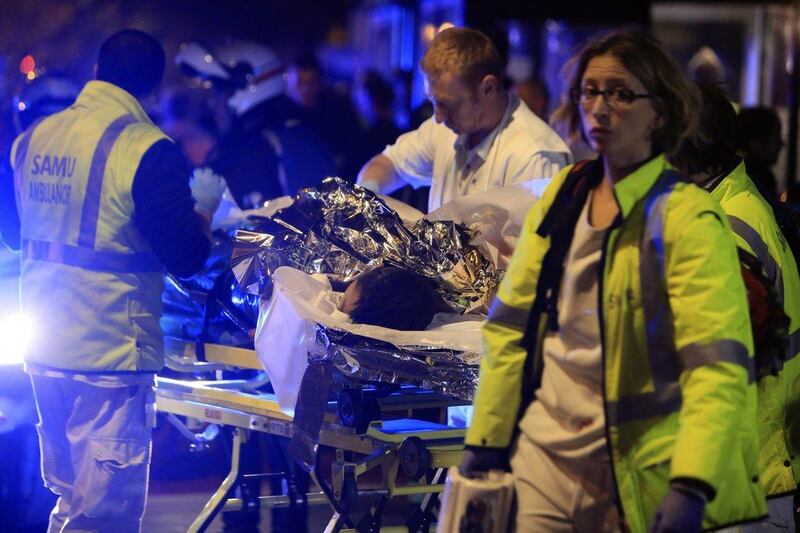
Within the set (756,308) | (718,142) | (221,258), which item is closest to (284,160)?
(221,258)

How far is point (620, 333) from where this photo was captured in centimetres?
282

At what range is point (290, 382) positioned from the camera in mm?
4328

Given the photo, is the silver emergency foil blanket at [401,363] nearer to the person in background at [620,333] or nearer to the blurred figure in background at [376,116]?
the person in background at [620,333]

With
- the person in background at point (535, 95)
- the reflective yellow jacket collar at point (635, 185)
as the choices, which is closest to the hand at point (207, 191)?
the reflective yellow jacket collar at point (635, 185)

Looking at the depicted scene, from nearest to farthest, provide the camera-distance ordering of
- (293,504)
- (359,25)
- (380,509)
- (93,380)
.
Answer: (93,380), (380,509), (293,504), (359,25)

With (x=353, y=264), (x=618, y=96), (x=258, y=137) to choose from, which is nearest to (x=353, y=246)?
(x=353, y=264)

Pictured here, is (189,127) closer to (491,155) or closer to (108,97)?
(491,155)

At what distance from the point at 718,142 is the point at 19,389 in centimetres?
314

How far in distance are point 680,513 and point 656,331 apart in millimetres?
440

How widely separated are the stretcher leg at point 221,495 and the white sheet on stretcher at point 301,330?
3.46 ft

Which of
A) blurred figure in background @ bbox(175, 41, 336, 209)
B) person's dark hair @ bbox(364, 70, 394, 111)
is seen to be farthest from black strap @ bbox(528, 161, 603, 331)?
person's dark hair @ bbox(364, 70, 394, 111)

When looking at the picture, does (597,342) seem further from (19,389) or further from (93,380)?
(19,389)

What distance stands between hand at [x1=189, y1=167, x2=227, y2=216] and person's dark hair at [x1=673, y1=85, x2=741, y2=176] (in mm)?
2464

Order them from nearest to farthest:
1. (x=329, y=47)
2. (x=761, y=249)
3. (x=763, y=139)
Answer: (x=761, y=249)
(x=763, y=139)
(x=329, y=47)
